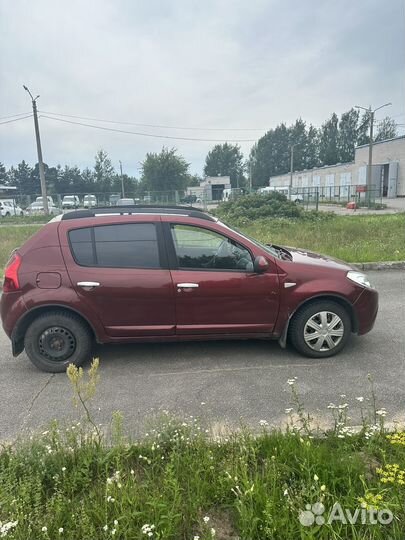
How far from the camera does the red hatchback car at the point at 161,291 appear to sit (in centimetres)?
388

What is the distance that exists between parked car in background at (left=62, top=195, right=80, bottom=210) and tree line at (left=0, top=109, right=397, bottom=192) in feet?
47.0

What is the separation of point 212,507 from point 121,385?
1.84 metres

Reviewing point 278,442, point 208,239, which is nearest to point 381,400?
point 278,442

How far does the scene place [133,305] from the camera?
392cm

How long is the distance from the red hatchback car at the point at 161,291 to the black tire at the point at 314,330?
0.01 metres

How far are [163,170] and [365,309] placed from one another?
166ft

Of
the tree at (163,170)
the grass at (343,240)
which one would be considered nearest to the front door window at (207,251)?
the grass at (343,240)

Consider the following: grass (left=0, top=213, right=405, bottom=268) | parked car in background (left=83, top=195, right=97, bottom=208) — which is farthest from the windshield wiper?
parked car in background (left=83, top=195, right=97, bottom=208)

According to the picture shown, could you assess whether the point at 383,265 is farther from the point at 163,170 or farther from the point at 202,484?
the point at 163,170

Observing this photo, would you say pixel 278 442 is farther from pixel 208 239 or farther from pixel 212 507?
pixel 208 239

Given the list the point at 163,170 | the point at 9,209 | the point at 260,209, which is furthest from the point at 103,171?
the point at 260,209

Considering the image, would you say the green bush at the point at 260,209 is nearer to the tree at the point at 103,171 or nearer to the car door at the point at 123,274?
the car door at the point at 123,274

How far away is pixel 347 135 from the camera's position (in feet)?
283

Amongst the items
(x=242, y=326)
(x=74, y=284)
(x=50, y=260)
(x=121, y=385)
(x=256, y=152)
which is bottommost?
(x=121, y=385)
